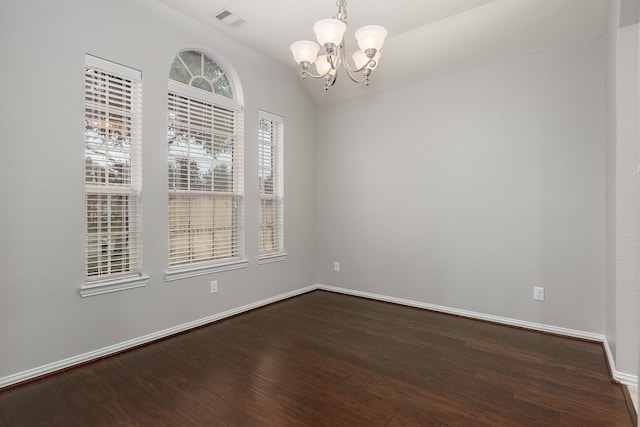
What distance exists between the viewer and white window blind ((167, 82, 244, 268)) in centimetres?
314

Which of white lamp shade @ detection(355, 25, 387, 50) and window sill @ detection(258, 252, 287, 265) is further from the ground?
white lamp shade @ detection(355, 25, 387, 50)

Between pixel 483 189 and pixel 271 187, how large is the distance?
94.8 inches

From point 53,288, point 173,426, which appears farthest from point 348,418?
point 53,288

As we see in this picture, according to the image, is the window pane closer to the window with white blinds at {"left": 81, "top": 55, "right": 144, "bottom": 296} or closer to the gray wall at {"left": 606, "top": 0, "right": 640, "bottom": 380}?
the window with white blinds at {"left": 81, "top": 55, "right": 144, "bottom": 296}

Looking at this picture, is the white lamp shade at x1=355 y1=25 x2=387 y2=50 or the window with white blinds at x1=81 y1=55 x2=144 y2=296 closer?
the white lamp shade at x1=355 y1=25 x2=387 y2=50

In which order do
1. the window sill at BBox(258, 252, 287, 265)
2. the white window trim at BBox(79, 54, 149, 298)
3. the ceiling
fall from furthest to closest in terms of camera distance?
A: the window sill at BBox(258, 252, 287, 265), the ceiling, the white window trim at BBox(79, 54, 149, 298)

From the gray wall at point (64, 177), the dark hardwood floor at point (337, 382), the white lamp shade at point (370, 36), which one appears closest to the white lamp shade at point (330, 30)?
the white lamp shade at point (370, 36)

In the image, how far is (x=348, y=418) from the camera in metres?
1.83

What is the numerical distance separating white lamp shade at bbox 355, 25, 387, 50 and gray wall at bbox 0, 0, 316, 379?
1.81 metres

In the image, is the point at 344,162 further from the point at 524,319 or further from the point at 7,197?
the point at 7,197

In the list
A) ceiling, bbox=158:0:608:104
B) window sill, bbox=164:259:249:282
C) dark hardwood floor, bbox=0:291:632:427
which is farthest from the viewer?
window sill, bbox=164:259:249:282

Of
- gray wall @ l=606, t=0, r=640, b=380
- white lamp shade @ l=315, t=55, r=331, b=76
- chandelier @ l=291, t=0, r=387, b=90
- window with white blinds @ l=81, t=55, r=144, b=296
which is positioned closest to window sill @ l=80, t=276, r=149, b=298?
window with white blinds @ l=81, t=55, r=144, b=296

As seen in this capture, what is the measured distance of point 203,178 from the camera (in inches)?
133

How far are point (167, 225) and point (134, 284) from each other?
57 cm
